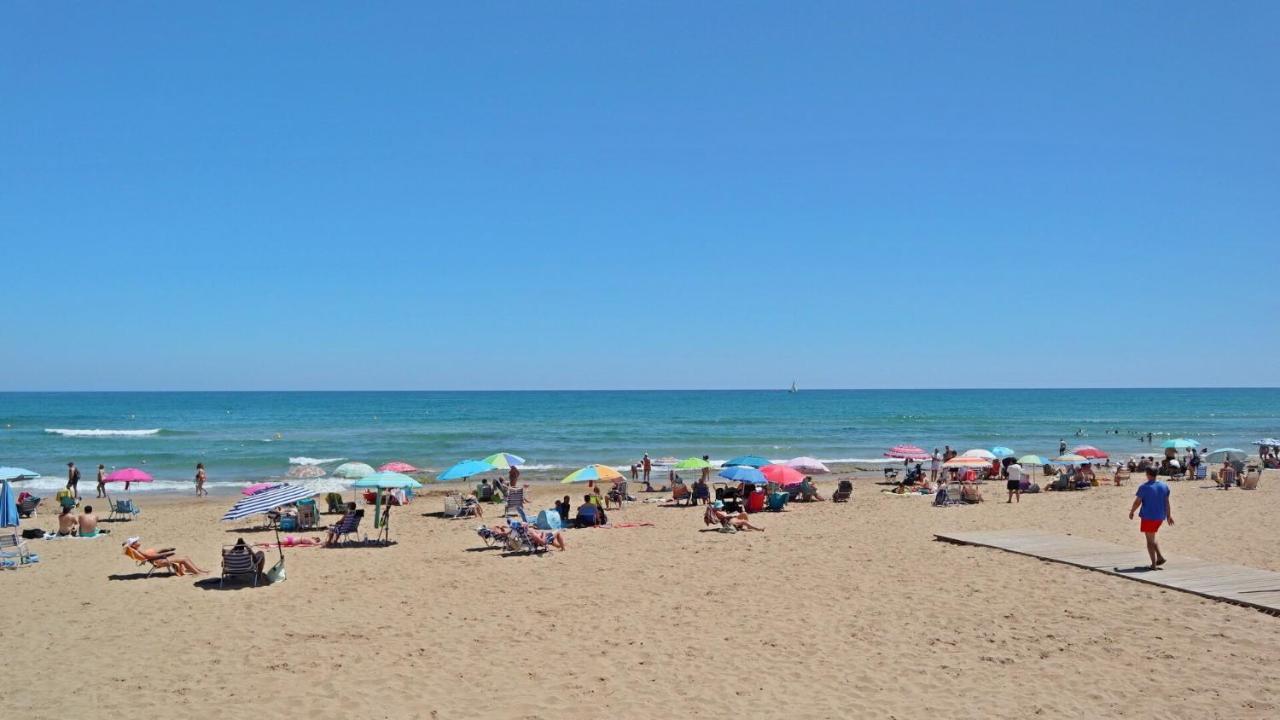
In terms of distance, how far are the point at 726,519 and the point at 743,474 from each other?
274 centimetres

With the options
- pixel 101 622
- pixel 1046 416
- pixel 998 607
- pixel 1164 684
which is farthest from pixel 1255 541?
pixel 1046 416

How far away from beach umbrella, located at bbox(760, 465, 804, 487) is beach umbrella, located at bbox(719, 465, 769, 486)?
0.19 m

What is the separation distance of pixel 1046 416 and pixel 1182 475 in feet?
190

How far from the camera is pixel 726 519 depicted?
15.5 m

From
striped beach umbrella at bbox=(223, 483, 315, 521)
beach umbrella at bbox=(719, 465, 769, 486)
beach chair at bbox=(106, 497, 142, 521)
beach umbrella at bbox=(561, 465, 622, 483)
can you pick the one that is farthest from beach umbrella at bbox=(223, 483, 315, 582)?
beach umbrella at bbox=(719, 465, 769, 486)

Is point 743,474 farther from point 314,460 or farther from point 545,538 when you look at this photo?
point 314,460

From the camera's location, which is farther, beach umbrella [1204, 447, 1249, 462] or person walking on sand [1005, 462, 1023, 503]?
beach umbrella [1204, 447, 1249, 462]

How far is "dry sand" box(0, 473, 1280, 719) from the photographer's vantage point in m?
6.67

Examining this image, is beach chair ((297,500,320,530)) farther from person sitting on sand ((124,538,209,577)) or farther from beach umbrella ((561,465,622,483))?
beach umbrella ((561,465,622,483))

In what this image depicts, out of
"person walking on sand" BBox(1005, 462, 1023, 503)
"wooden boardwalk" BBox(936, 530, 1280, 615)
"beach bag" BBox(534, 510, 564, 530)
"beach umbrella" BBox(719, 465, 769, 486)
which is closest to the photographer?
"wooden boardwalk" BBox(936, 530, 1280, 615)

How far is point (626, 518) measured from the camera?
1798 cm

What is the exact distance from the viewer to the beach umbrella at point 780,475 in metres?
18.5

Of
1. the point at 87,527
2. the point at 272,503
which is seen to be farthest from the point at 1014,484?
the point at 87,527

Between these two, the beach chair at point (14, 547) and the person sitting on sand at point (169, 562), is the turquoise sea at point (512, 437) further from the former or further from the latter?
the beach chair at point (14, 547)
